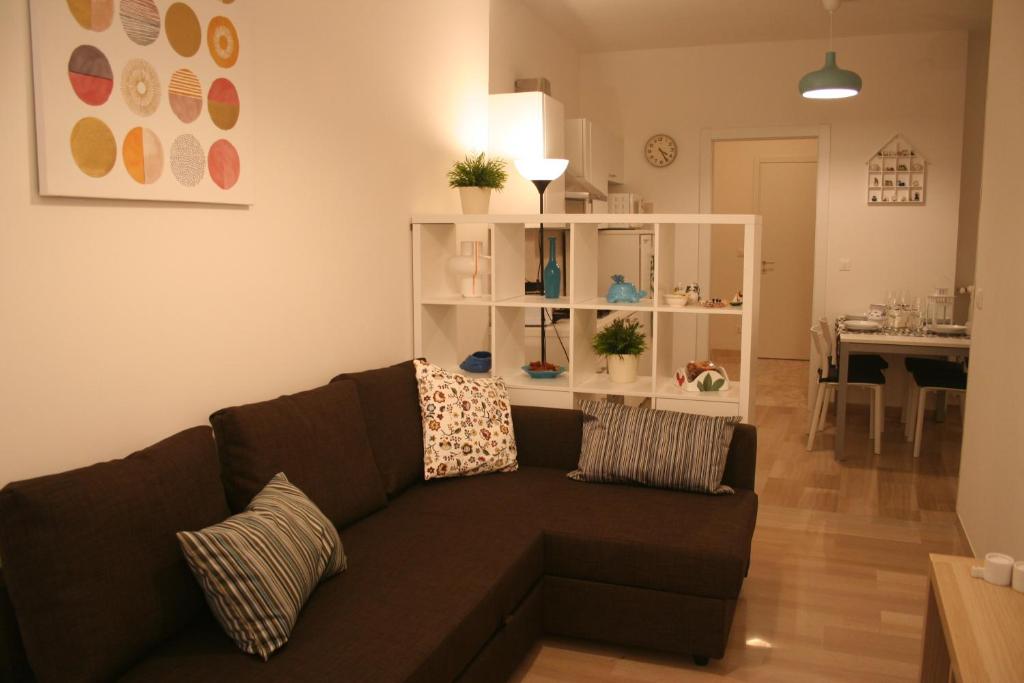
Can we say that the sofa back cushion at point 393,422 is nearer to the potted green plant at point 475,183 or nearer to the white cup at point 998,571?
the potted green plant at point 475,183

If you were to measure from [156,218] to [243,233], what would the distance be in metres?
0.39

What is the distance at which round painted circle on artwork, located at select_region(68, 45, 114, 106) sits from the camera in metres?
2.12

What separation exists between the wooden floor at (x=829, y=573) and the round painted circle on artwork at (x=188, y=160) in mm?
1796

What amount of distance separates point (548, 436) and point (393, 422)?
0.66m

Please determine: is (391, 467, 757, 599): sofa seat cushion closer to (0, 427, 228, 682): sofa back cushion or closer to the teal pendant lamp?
(0, 427, 228, 682): sofa back cushion

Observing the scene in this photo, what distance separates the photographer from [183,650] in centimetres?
199

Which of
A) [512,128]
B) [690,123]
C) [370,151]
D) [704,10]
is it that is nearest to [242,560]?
[370,151]

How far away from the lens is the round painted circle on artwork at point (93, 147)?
2.14m

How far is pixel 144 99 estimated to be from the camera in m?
2.33

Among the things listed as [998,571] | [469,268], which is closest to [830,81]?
[469,268]

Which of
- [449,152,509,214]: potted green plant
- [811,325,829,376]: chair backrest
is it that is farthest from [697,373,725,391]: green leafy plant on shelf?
[811,325,829,376]: chair backrest

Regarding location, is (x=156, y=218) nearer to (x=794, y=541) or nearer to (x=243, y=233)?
(x=243, y=233)

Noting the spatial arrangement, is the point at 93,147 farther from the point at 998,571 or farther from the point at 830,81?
the point at 830,81

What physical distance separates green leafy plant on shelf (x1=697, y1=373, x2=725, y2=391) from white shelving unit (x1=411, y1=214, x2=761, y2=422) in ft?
0.10
